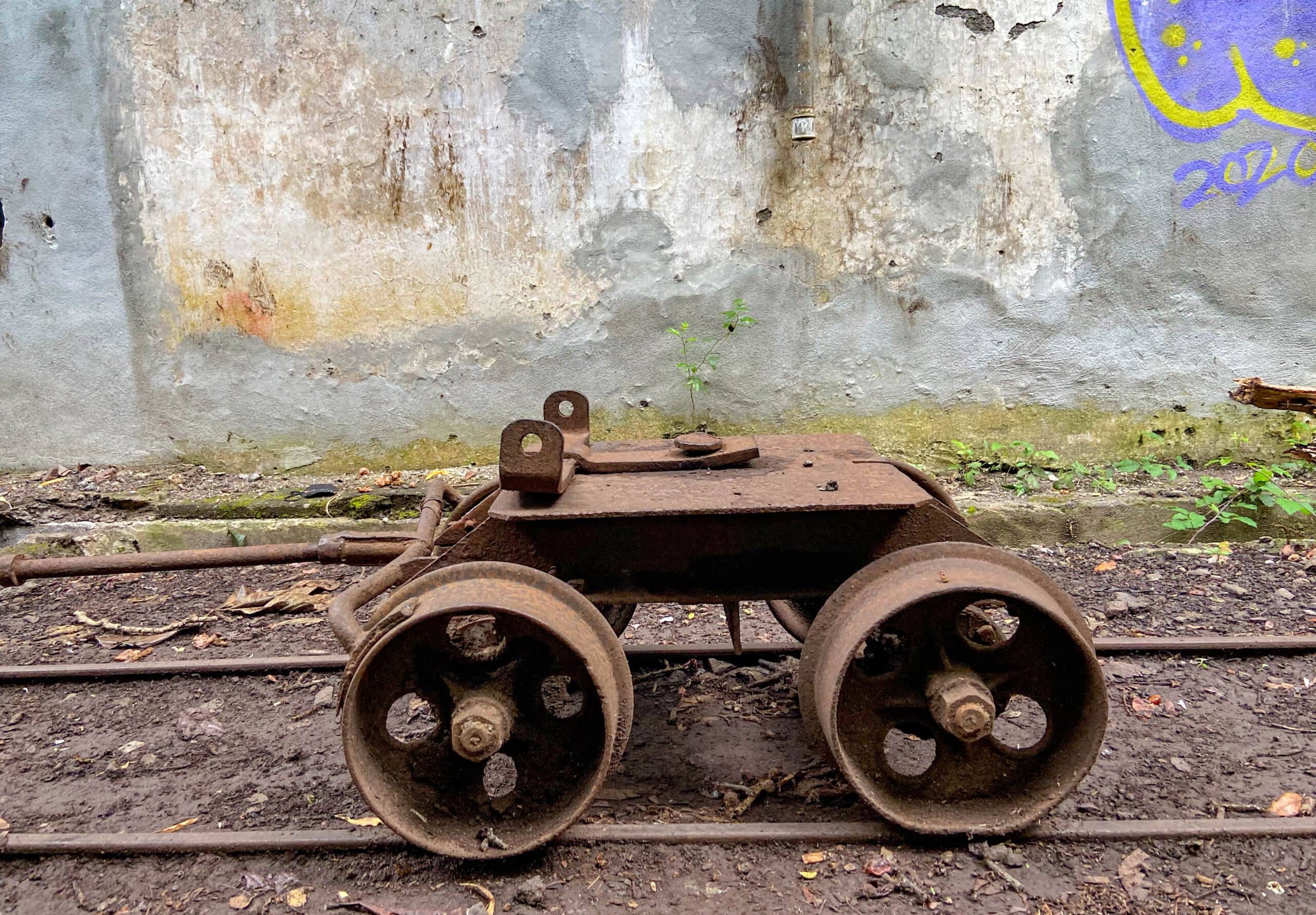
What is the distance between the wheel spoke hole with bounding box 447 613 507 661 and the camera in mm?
2311

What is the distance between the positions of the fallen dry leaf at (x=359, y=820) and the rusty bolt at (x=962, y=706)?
63.7 inches

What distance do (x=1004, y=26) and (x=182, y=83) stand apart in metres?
4.68

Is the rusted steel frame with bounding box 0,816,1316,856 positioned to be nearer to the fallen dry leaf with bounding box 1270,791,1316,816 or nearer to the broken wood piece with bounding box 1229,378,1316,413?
the fallen dry leaf with bounding box 1270,791,1316,816

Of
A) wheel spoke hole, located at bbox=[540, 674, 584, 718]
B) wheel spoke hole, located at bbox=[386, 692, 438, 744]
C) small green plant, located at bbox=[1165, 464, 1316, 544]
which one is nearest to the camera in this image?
wheel spoke hole, located at bbox=[386, 692, 438, 744]

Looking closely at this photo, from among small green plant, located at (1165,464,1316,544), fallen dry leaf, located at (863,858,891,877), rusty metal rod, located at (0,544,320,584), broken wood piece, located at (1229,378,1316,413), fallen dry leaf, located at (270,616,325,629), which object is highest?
broken wood piece, located at (1229,378,1316,413)

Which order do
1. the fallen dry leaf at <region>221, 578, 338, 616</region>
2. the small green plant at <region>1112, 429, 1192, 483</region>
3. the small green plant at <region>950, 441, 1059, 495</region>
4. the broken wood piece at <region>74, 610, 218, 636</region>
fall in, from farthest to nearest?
the small green plant at <region>950, 441, 1059, 495</region> → the small green plant at <region>1112, 429, 1192, 483</region> → the fallen dry leaf at <region>221, 578, 338, 616</region> → the broken wood piece at <region>74, 610, 218, 636</region>

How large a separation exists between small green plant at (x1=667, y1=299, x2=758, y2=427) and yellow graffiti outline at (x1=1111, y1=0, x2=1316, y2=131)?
2509 millimetres

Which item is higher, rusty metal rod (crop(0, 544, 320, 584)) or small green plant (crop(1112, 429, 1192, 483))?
rusty metal rod (crop(0, 544, 320, 584))

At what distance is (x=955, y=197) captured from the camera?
16.0ft

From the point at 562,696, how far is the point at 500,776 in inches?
24.4

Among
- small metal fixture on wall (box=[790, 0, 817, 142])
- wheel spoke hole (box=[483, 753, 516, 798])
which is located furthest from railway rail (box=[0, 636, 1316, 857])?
small metal fixture on wall (box=[790, 0, 817, 142])

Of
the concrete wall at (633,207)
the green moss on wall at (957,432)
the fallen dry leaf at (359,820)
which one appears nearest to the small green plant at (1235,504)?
the green moss on wall at (957,432)

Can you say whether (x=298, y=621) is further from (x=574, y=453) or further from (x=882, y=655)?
(x=882, y=655)

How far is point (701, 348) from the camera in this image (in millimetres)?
5047
